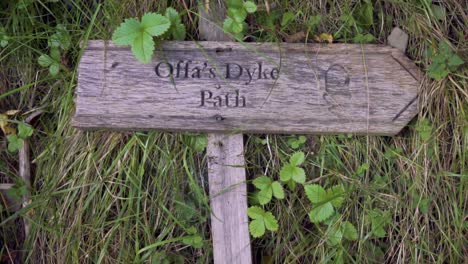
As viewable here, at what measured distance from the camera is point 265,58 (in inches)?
72.1

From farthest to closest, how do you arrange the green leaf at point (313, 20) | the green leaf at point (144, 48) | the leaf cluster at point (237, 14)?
the green leaf at point (313, 20) < the leaf cluster at point (237, 14) < the green leaf at point (144, 48)

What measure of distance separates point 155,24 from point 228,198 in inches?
25.5

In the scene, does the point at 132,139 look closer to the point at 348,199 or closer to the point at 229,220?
the point at 229,220

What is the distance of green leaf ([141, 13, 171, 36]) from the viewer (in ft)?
5.62

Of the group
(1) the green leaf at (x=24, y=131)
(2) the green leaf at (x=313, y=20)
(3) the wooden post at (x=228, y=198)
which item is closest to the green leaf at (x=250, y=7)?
(3) the wooden post at (x=228, y=198)

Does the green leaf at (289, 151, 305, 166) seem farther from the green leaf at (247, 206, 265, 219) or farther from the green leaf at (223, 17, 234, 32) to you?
the green leaf at (223, 17, 234, 32)

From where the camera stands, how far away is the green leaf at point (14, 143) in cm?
199

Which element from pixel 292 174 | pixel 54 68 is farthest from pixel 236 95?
pixel 54 68

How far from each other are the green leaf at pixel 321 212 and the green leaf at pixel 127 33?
864 millimetres

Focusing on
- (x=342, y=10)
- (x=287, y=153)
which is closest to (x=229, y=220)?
(x=287, y=153)

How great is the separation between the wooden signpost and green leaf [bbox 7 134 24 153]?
345 mm

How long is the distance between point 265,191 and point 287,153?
175 millimetres

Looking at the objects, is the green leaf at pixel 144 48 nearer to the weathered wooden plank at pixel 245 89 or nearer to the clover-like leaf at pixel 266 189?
the weathered wooden plank at pixel 245 89

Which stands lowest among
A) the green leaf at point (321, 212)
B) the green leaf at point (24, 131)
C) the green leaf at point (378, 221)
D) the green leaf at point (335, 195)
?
the green leaf at point (378, 221)
